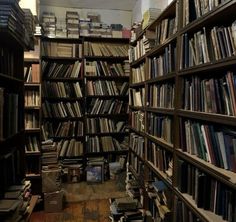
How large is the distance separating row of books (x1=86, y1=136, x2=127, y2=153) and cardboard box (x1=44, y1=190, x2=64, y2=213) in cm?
117

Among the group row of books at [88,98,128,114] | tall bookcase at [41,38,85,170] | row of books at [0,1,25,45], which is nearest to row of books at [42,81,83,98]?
tall bookcase at [41,38,85,170]

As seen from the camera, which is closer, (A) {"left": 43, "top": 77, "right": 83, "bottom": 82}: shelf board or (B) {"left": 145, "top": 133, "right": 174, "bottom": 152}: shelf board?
(B) {"left": 145, "top": 133, "right": 174, "bottom": 152}: shelf board

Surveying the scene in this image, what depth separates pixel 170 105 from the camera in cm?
235

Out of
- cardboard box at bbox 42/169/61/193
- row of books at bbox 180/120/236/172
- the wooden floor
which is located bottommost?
the wooden floor

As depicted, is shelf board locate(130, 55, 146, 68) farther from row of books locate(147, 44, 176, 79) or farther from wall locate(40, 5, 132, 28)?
wall locate(40, 5, 132, 28)

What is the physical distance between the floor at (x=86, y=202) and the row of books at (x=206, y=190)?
1.50m

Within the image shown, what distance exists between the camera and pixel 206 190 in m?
1.66

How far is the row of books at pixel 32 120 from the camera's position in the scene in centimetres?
350

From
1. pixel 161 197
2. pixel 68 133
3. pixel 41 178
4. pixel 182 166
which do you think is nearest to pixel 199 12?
pixel 182 166

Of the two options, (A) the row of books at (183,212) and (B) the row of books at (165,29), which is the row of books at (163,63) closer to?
(B) the row of books at (165,29)

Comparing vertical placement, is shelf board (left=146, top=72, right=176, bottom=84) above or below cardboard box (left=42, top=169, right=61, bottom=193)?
above

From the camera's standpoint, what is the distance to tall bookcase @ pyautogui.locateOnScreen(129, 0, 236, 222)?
149 cm

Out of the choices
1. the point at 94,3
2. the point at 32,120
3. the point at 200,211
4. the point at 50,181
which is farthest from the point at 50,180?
the point at 94,3

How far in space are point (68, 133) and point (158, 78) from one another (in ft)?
7.45
